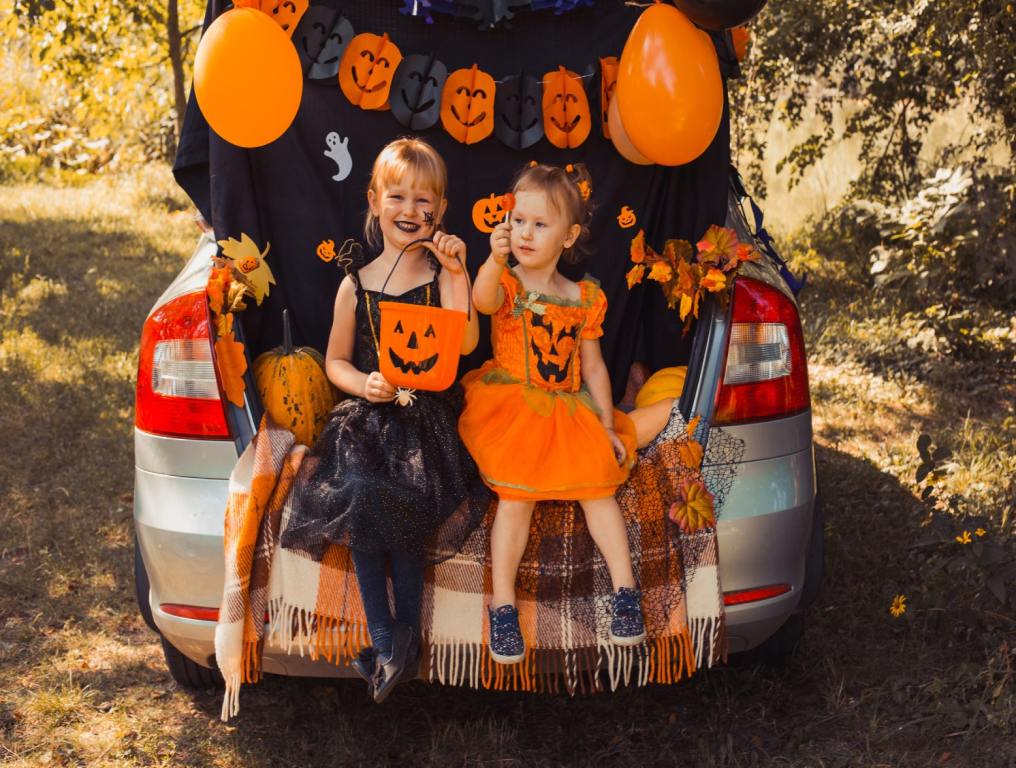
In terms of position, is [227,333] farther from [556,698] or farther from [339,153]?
[556,698]

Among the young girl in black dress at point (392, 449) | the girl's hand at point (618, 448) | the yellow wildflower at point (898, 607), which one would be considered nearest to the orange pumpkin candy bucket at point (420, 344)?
the young girl in black dress at point (392, 449)

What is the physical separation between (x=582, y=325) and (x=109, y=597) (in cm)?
203

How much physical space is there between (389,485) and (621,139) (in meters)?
1.34

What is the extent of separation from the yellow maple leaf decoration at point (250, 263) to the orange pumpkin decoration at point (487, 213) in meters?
0.64

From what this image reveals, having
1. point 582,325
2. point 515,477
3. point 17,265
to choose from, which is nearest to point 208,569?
point 515,477

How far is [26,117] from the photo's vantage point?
1248 centimetres

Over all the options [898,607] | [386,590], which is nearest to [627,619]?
[386,590]

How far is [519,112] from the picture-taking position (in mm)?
3264

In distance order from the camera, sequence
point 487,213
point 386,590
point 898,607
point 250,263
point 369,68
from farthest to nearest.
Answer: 1. point 898,607
2. point 487,213
3. point 369,68
4. point 250,263
5. point 386,590

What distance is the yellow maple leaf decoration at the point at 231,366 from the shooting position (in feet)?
8.68

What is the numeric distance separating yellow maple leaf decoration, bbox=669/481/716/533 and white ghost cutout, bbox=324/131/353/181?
4.68 ft

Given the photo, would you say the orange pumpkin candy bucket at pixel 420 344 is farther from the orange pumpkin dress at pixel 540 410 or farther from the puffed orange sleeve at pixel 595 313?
the puffed orange sleeve at pixel 595 313

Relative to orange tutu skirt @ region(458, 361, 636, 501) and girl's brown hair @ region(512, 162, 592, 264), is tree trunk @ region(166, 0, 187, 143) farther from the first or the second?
orange tutu skirt @ region(458, 361, 636, 501)

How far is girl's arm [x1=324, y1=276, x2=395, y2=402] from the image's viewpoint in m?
2.84
